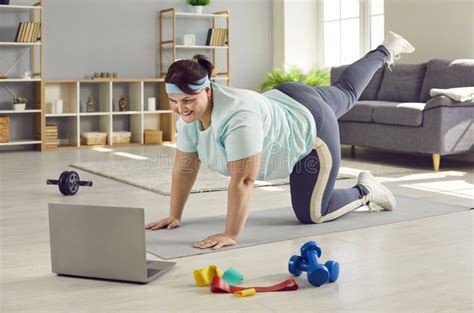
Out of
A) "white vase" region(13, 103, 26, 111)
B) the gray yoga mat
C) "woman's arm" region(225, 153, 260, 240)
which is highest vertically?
"white vase" region(13, 103, 26, 111)

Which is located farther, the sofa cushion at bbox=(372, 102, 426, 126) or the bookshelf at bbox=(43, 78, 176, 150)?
the bookshelf at bbox=(43, 78, 176, 150)

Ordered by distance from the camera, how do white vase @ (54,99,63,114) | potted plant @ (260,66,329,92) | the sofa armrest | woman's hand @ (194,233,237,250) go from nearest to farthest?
1. woman's hand @ (194,233,237,250)
2. the sofa armrest
3. white vase @ (54,99,63,114)
4. potted plant @ (260,66,329,92)

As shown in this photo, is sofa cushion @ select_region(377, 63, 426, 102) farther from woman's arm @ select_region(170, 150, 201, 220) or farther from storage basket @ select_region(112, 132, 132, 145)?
woman's arm @ select_region(170, 150, 201, 220)

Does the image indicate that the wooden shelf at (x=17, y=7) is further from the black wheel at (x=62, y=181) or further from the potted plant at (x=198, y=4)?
the black wheel at (x=62, y=181)


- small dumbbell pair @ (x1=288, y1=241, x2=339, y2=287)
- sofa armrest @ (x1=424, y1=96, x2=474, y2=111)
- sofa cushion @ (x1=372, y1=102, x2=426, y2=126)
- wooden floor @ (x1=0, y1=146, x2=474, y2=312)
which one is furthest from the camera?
sofa cushion @ (x1=372, y1=102, x2=426, y2=126)

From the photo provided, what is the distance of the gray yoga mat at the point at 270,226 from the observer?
3184 millimetres

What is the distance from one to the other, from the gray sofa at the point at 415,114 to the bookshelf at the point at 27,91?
2983 mm

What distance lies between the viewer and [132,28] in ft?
27.0

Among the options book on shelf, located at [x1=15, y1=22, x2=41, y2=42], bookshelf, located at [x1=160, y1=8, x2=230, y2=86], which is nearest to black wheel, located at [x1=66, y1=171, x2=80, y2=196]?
book on shelf, located at [x1=15, y1=22, x2=41, y2=42]

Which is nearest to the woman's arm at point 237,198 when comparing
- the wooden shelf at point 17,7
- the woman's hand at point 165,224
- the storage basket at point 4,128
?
the woman's hand at point 165,224

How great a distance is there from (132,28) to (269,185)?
3.83 m

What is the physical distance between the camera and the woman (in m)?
3.04

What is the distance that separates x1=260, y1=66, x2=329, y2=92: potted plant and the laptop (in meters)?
5.79

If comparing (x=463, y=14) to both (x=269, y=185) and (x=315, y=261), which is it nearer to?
(x=269, y=185)
